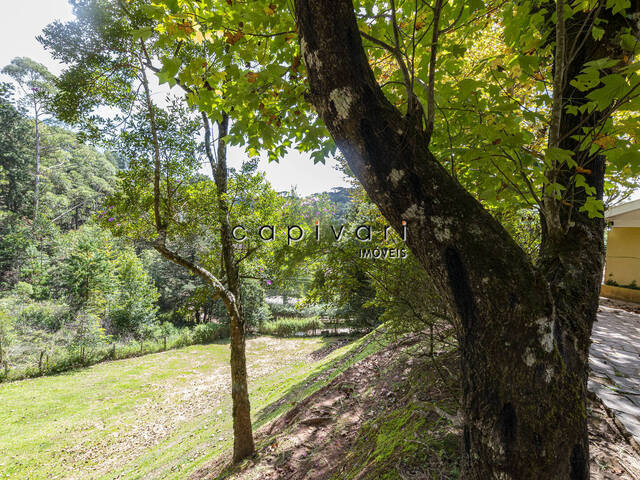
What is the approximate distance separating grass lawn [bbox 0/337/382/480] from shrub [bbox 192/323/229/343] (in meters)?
4.31

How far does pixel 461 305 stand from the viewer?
4.33ft

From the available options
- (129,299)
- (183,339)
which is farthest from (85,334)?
(183,339)

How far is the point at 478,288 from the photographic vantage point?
1.26m

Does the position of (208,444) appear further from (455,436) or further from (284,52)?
(284,52)

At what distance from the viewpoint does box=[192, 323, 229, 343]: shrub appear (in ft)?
64.5

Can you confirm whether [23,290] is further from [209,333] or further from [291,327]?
[291,327]

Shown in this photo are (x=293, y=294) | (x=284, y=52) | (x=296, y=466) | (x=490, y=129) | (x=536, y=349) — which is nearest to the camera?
(x=536, y=349)

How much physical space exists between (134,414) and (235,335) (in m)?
7.51

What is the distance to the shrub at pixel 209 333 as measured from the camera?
64.5 ft

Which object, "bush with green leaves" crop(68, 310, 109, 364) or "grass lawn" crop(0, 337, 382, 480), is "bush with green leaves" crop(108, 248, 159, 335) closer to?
"bush with green leaves" crop(68, 310, 109, 364)

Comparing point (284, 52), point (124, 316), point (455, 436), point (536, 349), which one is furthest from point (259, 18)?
point (124, 316)

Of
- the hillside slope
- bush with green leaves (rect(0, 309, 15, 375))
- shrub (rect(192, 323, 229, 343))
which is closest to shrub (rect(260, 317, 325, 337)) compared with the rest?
shrub (rect(192, 323, 229, 343))

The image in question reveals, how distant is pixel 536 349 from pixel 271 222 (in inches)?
198

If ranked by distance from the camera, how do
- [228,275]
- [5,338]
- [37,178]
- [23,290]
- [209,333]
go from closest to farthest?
[228,275], [5,338], [23,290], [209,333], [37,178]
